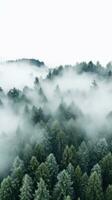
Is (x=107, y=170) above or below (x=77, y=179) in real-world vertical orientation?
above

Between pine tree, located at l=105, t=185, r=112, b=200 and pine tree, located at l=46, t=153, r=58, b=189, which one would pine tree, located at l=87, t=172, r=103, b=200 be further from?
pine tree, located at l=46, t=153, r=58, b=189

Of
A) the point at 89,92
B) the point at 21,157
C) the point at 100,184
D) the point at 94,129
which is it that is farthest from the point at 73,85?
the point at 100,184

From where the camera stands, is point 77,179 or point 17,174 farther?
point 17,174

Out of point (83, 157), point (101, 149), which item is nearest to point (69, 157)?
point (83, 157)

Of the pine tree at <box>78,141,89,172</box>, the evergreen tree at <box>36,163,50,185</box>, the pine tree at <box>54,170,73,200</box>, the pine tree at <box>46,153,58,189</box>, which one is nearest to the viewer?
the pine tree at <box>54,170,73,200</box>

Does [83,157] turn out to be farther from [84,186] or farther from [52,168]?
[84,186]

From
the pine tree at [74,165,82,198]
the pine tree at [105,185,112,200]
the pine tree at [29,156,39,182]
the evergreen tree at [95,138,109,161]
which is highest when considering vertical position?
the evergreen tree at [95,138,109,161]

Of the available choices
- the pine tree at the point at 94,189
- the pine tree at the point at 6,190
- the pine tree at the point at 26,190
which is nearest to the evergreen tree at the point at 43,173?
the pine tree at the point at 26,190

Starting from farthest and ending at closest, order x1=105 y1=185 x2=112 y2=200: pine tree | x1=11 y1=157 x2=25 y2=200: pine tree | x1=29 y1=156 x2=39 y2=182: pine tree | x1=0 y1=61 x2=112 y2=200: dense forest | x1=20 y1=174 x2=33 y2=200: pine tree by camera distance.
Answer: x1=29 y1=156 x2=39 y2=182: pine tree < x1=11 y1=157 x2=25 y2=200: pine tree < x1=0 y1=61 x2=112 y2=200: dense forest < x1=20 y1=174 x2=33 y2=200: pine tree < x1=105 y1=185 x2=112 y2=200: pine tree

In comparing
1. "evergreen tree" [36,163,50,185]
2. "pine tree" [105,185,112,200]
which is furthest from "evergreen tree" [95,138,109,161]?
"pine tree" [105,185,112,200]
